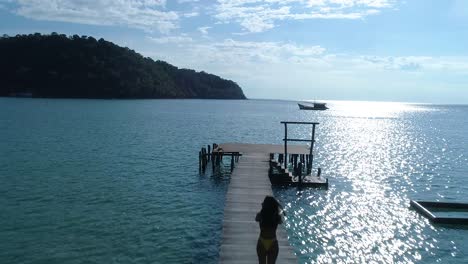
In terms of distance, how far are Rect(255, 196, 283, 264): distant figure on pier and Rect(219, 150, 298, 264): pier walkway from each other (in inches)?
81.6

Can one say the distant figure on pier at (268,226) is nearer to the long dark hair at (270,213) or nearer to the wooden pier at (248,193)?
the long dark hair at (270,213)

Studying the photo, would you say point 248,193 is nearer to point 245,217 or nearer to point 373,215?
point 245,217

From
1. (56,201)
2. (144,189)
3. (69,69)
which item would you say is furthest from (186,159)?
(69,69)

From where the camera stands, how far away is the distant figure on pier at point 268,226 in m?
10.5

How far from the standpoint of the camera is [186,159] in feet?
135

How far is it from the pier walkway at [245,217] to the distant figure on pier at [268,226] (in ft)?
6.80

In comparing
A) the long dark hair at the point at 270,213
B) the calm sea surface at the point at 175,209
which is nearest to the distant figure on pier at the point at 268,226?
the long dark hair at the point at 270,213

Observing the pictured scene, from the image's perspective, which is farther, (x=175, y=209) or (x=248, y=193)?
(x=175, y=209)

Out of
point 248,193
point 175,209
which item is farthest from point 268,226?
point 175,209

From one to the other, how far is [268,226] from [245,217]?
6420 mm

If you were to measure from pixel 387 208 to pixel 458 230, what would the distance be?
4562mm

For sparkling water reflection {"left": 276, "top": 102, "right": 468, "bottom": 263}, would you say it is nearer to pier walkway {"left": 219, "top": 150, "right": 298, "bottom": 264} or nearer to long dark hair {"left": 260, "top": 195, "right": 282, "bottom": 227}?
pier walkway {"left": 219, "top": 150, "right": 298, "bottom": 264}

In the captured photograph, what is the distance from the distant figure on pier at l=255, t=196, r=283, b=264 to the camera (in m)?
10.5

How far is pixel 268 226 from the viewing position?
10.6 metres
